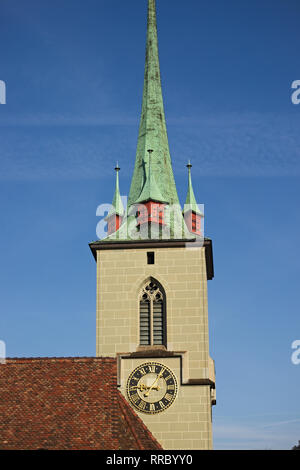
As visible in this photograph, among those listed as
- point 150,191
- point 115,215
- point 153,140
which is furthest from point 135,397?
point 153,140

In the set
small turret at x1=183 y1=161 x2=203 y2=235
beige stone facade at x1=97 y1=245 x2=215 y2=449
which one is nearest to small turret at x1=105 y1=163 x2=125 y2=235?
beige stone facade at x1=97 y1=245 x2=215 y2=449

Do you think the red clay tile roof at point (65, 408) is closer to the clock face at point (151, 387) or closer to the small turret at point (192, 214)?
the clock face at point (151, 387)

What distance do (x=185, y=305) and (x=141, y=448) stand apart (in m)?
11.3

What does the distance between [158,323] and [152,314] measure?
0.39 m

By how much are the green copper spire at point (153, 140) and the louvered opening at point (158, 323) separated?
4584 millimetres

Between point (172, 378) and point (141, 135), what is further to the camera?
point (141, 135)

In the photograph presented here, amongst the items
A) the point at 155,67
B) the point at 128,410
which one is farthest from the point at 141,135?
the point at 128,410

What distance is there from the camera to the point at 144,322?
3553cm

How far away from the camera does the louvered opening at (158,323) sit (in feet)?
116

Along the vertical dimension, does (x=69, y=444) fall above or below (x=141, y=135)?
below

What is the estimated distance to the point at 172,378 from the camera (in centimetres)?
3425
